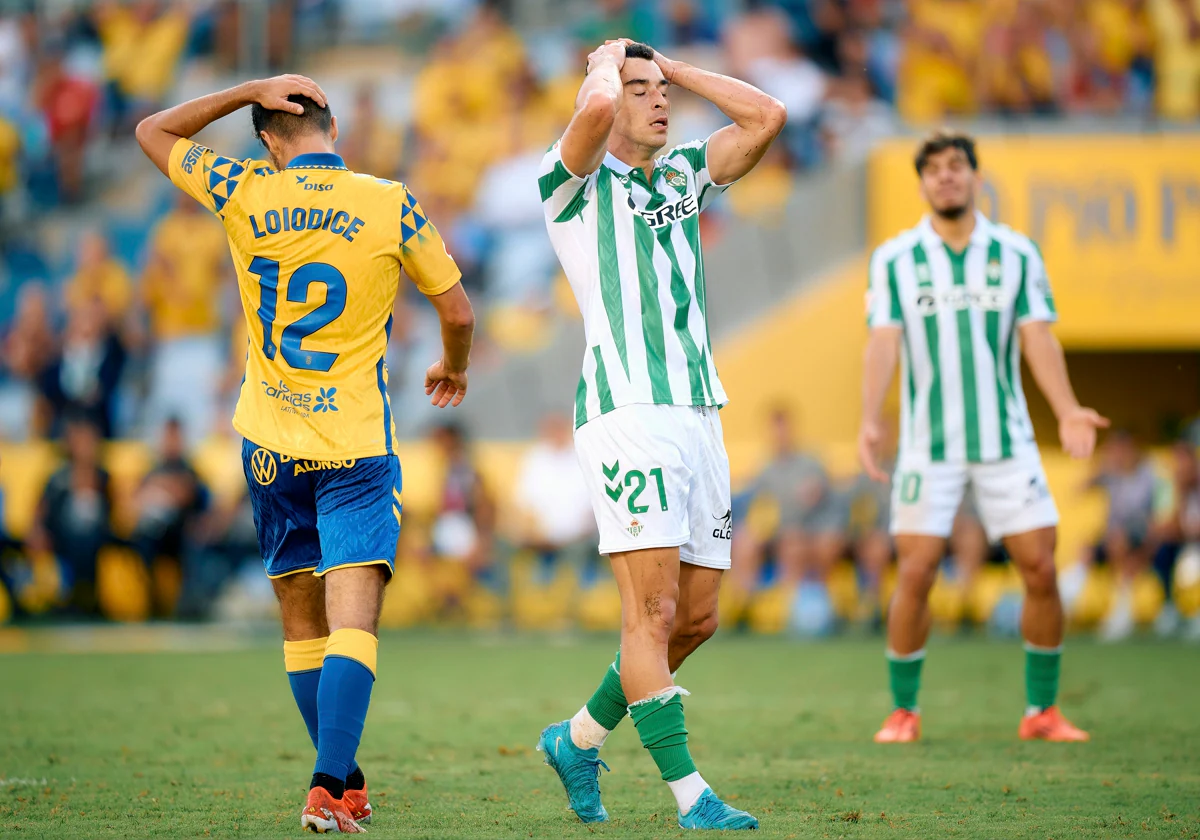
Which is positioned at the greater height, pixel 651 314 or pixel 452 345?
pixel 651 314

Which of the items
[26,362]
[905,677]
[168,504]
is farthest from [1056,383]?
[26,362]

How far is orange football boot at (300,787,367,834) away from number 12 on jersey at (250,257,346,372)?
1.34m

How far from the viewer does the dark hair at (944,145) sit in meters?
7.17

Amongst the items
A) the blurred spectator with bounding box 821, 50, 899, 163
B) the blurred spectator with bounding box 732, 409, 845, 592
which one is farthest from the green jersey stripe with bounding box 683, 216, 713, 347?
the blurred spectator with bounding box 821, 50, 899, 163

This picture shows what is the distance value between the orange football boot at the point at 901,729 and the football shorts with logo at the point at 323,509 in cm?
290

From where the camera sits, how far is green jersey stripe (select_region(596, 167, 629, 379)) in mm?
5012

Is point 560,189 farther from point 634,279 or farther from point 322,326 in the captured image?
point 322,326

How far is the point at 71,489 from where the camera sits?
533 inches

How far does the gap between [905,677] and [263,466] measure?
135 inches

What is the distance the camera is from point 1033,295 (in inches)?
284

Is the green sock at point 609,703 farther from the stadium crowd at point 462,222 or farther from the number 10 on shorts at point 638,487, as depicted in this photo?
the stadium crowd at point 462,222

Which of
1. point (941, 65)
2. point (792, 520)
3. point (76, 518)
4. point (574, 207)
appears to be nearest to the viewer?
point (574, 207)

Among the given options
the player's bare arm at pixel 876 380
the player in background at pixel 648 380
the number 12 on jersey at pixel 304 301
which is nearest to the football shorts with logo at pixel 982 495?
the player's bare arm at pixel 876 380

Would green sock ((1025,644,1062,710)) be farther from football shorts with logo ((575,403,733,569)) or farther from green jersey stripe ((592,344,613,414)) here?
green jersey stripe ((592,344,613,414))
